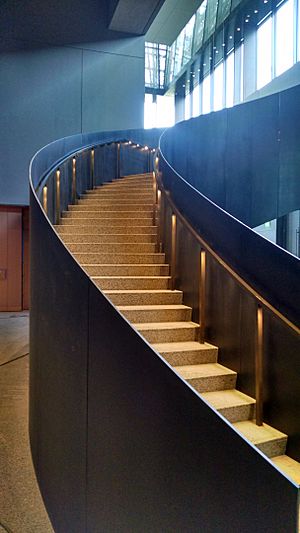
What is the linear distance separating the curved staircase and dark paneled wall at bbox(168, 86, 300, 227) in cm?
121

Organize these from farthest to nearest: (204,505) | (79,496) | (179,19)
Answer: (179,19) → (79,496) → (204,505)

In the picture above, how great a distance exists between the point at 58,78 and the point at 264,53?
6.07 metres

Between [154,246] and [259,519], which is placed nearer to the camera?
[259,519]

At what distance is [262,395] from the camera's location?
3104mm

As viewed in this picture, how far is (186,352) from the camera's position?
11.8 ft

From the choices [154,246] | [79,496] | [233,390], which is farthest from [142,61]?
[79,496]

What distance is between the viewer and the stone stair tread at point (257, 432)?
2.88 meters

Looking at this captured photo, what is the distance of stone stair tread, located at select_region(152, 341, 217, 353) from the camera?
360 cm

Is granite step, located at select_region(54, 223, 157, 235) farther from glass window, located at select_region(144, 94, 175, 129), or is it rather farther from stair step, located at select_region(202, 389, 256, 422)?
glass window, located at select_region(144, 94, 175, 129)

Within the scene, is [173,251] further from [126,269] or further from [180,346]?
[180,346]

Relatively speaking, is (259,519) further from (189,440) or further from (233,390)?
(233,390)

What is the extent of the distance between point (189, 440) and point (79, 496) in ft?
3.81

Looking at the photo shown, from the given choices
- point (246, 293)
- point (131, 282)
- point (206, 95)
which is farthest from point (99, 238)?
point (206, 95)

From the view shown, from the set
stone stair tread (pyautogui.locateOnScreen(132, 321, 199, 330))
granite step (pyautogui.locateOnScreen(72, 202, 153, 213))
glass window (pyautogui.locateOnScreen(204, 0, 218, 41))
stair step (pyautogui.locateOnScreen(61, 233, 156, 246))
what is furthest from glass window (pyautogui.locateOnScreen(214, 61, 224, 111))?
stone stair tread (pyautogui.locateOnScreen(132, 321, 199, 330))
